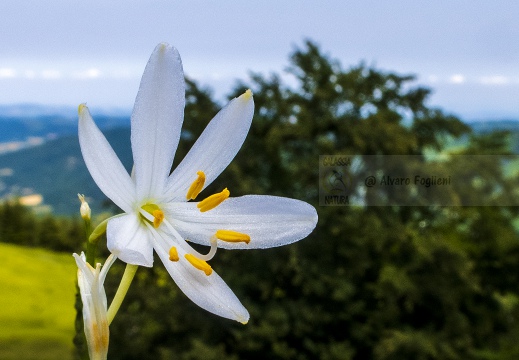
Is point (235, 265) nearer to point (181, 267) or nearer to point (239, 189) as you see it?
point (239, 189)

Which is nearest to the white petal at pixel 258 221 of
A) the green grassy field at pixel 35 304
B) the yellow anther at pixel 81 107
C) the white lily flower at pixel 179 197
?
the white lily flower at pixel 179 197

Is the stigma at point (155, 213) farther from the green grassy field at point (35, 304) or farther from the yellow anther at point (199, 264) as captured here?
the green grassy field at point (35, 304)

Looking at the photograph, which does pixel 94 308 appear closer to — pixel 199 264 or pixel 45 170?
pixel 199 264

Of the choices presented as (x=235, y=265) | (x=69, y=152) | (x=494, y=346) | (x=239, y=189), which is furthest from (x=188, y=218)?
(x=69, y=152)

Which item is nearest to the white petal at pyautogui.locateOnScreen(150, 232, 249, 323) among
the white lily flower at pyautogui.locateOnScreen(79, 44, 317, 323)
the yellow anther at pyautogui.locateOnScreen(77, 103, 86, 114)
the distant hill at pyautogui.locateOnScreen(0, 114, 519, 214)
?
the white lily flower at pyautogui.locateOnScreen(79, 44, 317, 323)

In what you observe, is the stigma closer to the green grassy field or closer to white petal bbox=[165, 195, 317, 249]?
white petal bbox=[165, 195, 317, 249]

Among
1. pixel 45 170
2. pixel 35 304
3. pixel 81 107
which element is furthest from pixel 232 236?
pixel 45 170

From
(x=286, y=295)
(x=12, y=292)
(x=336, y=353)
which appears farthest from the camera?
(x=12, y=292)
